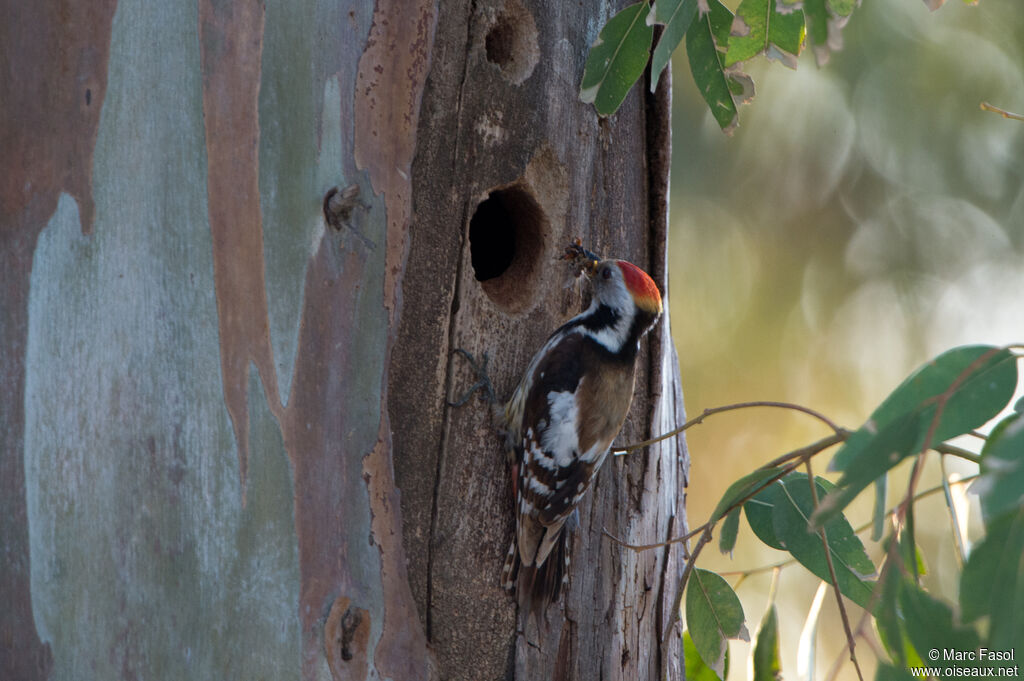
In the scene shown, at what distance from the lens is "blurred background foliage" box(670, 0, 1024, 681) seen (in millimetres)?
5668

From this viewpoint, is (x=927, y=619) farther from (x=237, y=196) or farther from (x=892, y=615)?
(x=237, y=196)

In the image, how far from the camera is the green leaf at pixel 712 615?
8.25ft

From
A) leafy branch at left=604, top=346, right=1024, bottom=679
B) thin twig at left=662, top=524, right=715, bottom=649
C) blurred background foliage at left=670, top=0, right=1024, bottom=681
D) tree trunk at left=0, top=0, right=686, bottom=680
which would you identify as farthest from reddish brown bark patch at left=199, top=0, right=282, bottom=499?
blurred background foliage at left=670, top=0, right=1024, bottom=681

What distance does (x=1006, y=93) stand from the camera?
5.38 meters

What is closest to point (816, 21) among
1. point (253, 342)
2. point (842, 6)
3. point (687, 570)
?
point (842, 6)

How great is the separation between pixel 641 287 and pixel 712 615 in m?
0.83

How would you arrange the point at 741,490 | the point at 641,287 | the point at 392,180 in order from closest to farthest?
the point at 392,180 < the point at 741,490 < the point at 641,287

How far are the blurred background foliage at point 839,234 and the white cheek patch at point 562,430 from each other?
3.18 metres

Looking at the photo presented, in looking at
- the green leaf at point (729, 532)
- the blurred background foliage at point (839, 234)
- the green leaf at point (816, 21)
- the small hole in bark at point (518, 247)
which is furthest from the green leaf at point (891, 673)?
the blurred background foliage at point (839, 234)

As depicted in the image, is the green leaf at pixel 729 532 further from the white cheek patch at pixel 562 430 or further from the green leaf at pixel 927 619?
the green leaf at pixel 927 619

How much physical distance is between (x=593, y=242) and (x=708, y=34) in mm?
544

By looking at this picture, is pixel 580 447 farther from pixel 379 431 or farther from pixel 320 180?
pixel 320 180

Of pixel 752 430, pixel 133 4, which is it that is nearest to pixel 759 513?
pixel 133 4

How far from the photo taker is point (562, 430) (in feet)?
8.14
